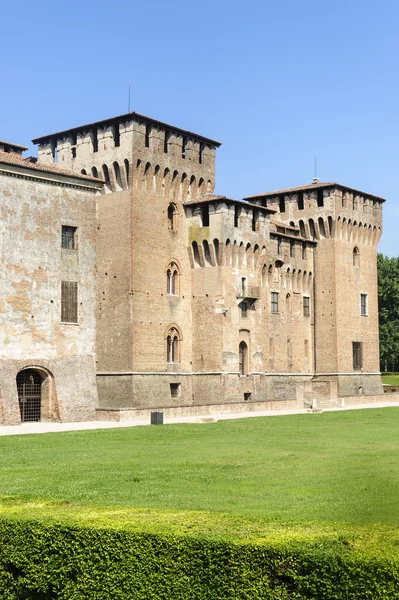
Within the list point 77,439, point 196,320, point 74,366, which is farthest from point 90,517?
point 196,320

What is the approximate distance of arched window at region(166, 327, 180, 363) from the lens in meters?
42.8

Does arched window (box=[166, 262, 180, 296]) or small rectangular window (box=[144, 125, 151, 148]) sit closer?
small rectangular window (box=[144, 125, 151, 148])

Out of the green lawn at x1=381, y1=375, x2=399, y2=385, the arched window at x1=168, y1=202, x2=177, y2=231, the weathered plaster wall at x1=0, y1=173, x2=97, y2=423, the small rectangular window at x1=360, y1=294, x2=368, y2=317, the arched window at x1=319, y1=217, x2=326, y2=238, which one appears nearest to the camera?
the weathered plaster wall at x1=0, y1=173, x2=97, y2=423

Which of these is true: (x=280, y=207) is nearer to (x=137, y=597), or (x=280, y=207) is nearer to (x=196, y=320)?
(x=196, y=320)

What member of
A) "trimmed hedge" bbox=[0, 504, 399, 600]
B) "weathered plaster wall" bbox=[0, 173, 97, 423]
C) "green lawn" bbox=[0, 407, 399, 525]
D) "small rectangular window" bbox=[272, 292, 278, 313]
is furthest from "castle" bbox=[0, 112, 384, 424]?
"trimmed hedge" bbox=[0, 504, 399, 600]

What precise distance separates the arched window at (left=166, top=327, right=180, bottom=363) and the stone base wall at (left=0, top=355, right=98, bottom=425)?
7414 millimetres

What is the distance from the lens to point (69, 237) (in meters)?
36.3

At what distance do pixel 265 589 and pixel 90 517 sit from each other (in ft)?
6.48

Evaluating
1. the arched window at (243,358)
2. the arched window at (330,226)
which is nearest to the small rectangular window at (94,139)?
the arched window at (243,358)

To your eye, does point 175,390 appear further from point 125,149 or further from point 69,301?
point 125,149

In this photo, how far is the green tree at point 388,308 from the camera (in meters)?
74.2

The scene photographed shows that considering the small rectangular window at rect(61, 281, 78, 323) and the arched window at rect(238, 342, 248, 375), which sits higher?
the small rectangular window at rect(61, 281, 78, 323)

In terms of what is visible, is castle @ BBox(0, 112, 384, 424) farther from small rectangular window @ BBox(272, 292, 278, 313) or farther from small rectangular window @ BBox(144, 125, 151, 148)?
small rectangular window @ BBox(272, 292, 278, 313)

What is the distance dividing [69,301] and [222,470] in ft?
68.3
